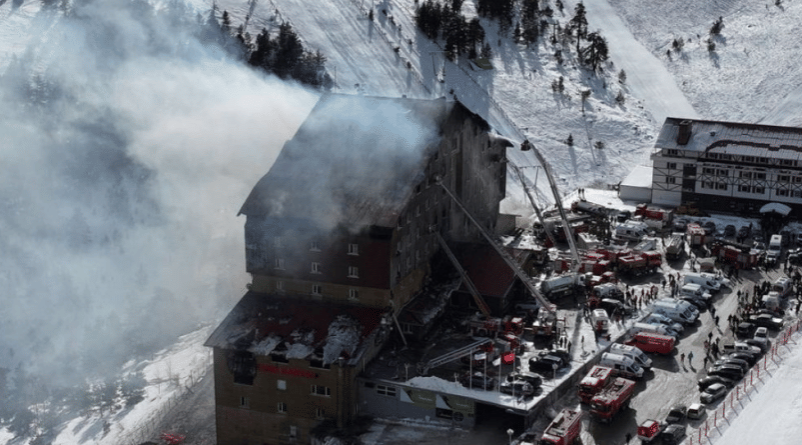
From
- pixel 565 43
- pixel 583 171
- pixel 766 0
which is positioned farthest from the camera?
pixel 766 0

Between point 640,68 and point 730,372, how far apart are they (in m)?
80.0

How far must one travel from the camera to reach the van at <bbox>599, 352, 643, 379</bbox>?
181 ft

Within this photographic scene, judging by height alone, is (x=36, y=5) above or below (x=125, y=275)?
above

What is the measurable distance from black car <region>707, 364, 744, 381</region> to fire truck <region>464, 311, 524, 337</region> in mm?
11149

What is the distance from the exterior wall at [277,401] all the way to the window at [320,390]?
0.10 metres

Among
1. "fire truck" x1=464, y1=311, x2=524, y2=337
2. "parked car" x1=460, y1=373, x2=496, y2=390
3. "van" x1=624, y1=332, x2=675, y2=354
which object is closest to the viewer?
"parked car" x1=460, y1=373, x2=496, y2=390

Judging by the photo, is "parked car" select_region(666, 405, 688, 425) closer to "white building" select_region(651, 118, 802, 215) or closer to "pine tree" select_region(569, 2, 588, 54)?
"white building" select_region(651, 118, 802, 215)

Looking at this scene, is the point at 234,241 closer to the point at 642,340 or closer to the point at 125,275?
the point at 125,275

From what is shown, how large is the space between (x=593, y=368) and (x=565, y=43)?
78.6 meters

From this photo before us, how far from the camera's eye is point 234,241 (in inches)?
3162

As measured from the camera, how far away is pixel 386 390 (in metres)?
53.0

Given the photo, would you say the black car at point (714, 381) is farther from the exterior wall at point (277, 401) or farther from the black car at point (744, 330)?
the exterior wall at point (277, 401)

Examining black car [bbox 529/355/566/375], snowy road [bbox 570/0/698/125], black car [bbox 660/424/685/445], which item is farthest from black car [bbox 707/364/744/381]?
snowy road [bbox 570/0/698/125]

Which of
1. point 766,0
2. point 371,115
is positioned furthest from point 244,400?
point 766,0
